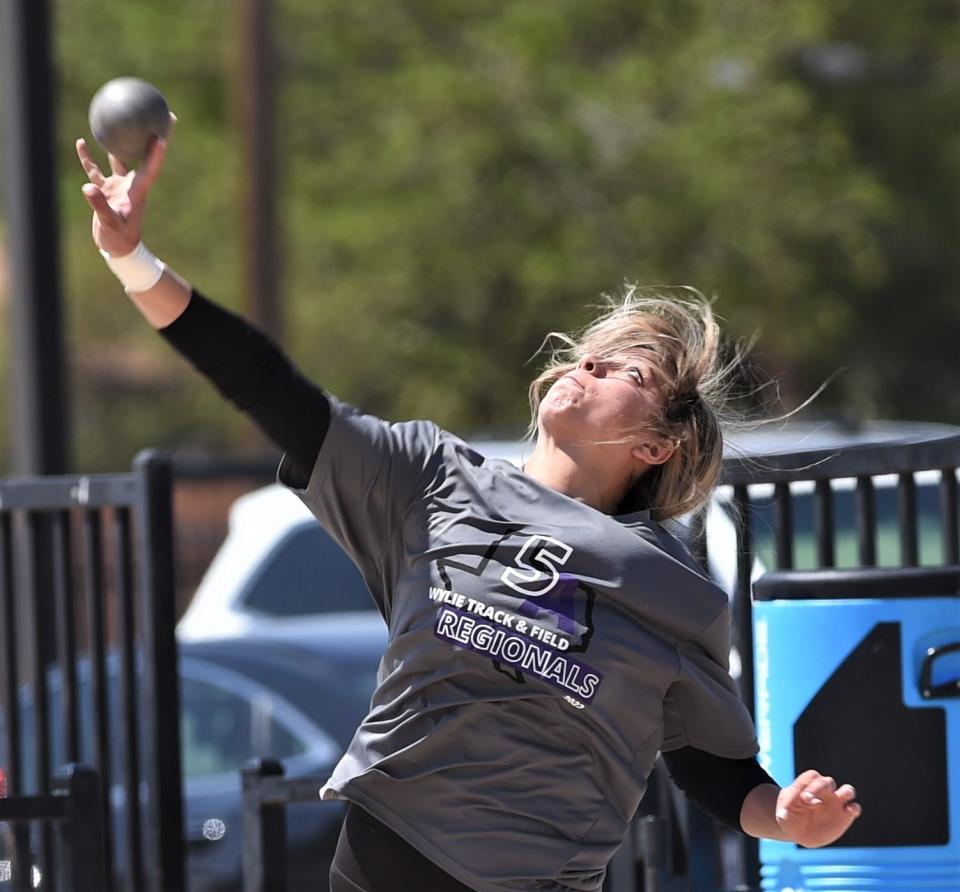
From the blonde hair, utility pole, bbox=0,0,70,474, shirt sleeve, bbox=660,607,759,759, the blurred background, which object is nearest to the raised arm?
the blonde hair

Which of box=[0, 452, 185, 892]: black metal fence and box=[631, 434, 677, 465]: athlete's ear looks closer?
box=[631, 434, 677, 465]: athlete's ear

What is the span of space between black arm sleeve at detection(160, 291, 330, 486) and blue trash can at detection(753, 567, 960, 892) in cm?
117

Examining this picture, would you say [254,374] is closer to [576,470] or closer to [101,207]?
[101,207]

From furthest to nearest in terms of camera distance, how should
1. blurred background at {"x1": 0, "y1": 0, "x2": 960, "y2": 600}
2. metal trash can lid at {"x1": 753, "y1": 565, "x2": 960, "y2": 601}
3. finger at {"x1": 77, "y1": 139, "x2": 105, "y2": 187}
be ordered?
1. blurred background at {"x1": 0, "y1": 0, "x2": 960, "y2": 600}
2. metal trash can lid at {"x1": 753, "y1": 565, "x2": 960, "y2": 601}
3. finger at {"x1": 77, "y1": 139, "x2": 105, "y2": 187}

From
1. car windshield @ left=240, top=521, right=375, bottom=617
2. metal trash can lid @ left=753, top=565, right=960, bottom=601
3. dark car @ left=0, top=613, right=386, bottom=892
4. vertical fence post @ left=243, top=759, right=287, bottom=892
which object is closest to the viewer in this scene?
metal trash can lid @ left=753, top=565, right=960, bottom=601

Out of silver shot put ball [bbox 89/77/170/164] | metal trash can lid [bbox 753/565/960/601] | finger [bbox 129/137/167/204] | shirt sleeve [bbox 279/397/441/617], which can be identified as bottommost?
metal trash can lid [bbox 753/565/960/601]

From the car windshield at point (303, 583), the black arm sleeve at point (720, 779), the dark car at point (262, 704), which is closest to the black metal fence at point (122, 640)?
the black arm sleeve at point (720, 779)

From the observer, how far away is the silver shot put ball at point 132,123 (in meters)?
2.82

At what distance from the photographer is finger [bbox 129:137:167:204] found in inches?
104

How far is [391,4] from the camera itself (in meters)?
16.2

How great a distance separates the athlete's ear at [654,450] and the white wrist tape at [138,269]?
818mm

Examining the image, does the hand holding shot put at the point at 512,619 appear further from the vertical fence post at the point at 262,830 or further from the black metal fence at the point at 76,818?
the vertical fence post at the point at 262,830

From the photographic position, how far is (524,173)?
51.4ft

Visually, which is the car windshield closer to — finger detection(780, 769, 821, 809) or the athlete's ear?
the athlete's ear
